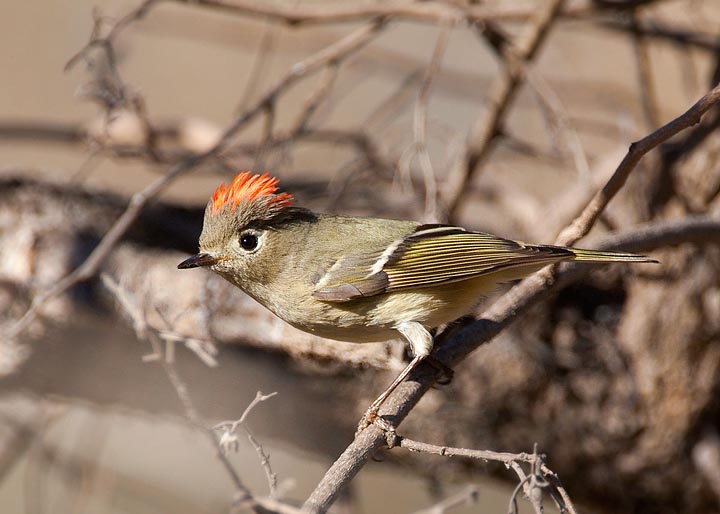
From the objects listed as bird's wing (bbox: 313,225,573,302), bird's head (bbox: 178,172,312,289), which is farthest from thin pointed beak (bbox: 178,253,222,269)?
bird's wing (bbox: 313,225,573,302)

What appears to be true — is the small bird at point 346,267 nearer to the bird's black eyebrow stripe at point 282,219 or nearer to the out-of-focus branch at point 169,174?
the bird's black eyebrow stripe at point 282,219

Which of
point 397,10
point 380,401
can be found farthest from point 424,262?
point 397,10

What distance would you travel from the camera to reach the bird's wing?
7.00ft

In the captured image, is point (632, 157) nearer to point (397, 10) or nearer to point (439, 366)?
point (439, 366)

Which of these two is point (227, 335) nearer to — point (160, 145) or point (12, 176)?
point (12, 176)

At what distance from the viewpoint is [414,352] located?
2062mm

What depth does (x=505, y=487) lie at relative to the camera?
3.16 meters

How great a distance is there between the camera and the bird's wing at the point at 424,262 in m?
2.13

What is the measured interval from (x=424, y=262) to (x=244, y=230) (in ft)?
1.63

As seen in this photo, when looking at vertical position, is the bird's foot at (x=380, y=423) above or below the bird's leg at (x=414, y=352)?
below

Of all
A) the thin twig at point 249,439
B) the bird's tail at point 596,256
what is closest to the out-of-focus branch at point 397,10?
the bird's tail at point 596,256

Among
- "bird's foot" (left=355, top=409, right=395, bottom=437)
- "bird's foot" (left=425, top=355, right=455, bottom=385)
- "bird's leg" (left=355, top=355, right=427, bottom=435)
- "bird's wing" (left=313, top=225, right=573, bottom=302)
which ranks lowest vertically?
"bird's foot" (left=355, top=409, right=395, bottom=437)

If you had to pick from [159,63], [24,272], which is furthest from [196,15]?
[24,272]

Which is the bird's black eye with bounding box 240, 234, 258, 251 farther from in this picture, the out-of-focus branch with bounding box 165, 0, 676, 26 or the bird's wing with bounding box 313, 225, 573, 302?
the out-of-focus branch with bounding box 165, 0, 676, 26
